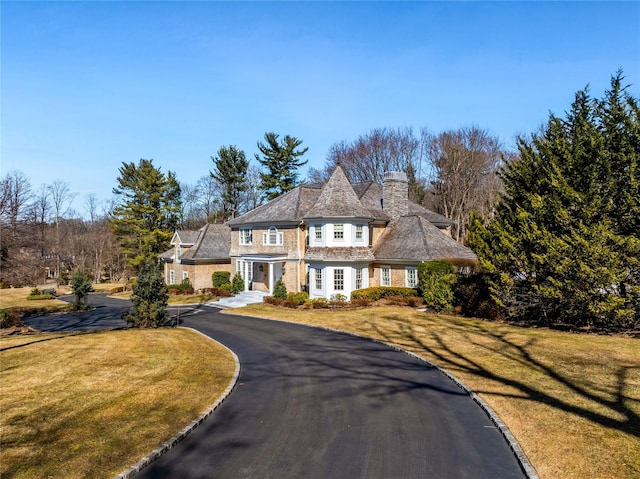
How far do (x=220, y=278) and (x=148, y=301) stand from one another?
1704cm

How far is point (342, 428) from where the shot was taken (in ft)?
30.8

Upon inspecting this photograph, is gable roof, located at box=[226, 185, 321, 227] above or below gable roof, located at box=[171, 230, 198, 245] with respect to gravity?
above

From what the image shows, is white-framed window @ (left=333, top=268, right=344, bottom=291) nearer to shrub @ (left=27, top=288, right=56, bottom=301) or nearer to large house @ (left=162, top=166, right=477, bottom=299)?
Result: large house @ (left=162, top=166, right=477, bottom=299)

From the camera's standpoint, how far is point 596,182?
18844mm

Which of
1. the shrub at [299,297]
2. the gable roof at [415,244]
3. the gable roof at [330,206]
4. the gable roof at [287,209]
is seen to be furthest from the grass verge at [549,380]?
the gable roof at [287,209]

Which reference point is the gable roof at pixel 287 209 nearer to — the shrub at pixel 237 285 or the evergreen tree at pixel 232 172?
the shrub at pixel 237 285

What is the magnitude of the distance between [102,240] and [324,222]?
45039 mm

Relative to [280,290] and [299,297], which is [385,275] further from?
[280,290]

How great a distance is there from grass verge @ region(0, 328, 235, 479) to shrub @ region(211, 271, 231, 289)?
69.2 feet

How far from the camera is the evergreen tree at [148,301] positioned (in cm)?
2206

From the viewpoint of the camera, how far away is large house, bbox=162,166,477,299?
3080 cm

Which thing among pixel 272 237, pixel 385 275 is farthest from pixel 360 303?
pixel 272 237

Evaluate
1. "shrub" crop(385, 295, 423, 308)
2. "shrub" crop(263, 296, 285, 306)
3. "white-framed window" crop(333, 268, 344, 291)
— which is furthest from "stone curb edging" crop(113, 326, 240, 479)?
"white-framed window" crop(333, 268, 344, 291)

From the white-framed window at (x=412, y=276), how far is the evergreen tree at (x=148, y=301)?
56.7 ft
